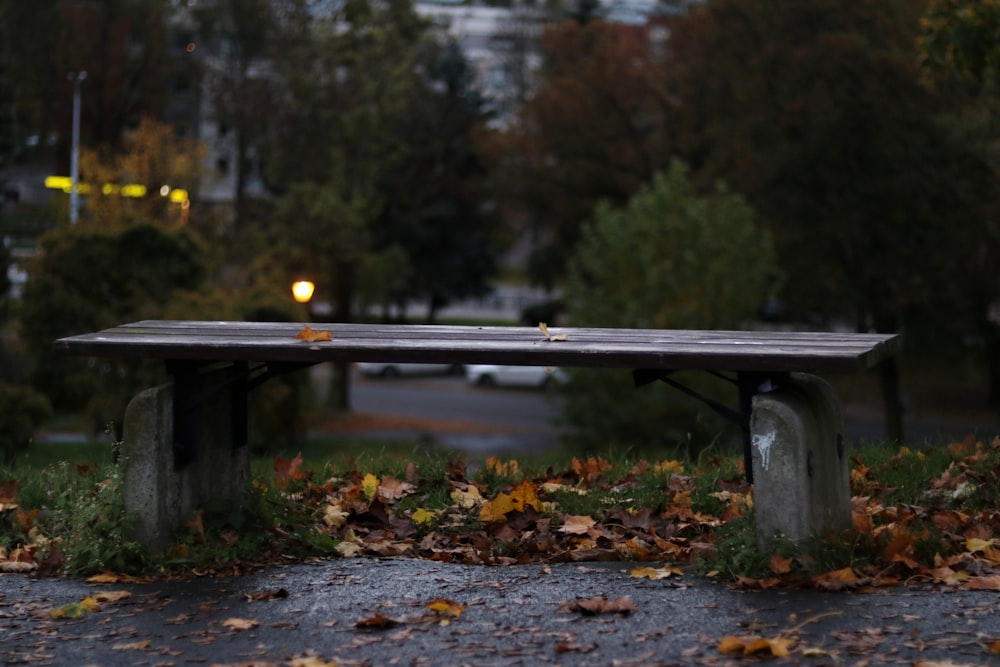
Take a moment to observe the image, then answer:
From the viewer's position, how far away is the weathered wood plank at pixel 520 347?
5409 millimetres

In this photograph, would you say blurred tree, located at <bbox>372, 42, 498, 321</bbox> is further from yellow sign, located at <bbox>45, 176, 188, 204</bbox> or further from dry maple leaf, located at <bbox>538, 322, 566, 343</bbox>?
dry maple leaf, located at <bbox>538, 322, 566, 343</bbox>

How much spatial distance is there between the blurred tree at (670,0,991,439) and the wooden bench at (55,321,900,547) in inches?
941

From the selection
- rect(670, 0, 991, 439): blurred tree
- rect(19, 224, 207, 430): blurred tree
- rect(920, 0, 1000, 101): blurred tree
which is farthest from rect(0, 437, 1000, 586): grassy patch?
rect(670, 0, 991, 439): blurred tree

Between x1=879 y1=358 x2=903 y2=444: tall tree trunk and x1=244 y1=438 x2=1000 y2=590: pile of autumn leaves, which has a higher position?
x1=879 y1=358 x2=903 y2=444: tall tree trunk

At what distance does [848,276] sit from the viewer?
31562 mm

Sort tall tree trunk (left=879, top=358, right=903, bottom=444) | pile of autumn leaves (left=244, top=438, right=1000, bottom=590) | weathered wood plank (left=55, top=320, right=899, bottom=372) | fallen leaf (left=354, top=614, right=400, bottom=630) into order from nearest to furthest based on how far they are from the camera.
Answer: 1. fallen leaf (left=354, top=614, right=400, bottom=630)
2. weathered wood plank (left=55, top=320, right=899, bottom=372)
3. pile of autumn leaves (left=244, top=438, right=1000, bottom=590)
4. tall tree trunk (left=879, top=358, right=903, bottom=444)

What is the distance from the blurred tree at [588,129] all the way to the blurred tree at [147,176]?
10.6 meters

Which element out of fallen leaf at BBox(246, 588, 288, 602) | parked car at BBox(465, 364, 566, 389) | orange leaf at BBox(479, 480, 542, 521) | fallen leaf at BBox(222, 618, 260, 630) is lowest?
fallen leaf at BBox(222, 618, 260, 630)

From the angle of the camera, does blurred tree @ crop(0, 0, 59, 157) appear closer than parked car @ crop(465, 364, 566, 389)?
Yes

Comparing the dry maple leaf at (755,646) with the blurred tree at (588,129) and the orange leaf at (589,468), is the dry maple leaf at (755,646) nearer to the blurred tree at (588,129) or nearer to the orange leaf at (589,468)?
the orange leaf at (589,468)

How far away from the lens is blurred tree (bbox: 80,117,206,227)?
34.8m

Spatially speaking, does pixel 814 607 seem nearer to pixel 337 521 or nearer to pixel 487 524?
pixel 487 524

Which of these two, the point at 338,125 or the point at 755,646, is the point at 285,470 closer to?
the point at 755,646

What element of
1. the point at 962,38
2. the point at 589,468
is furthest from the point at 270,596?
the point at 962,38
